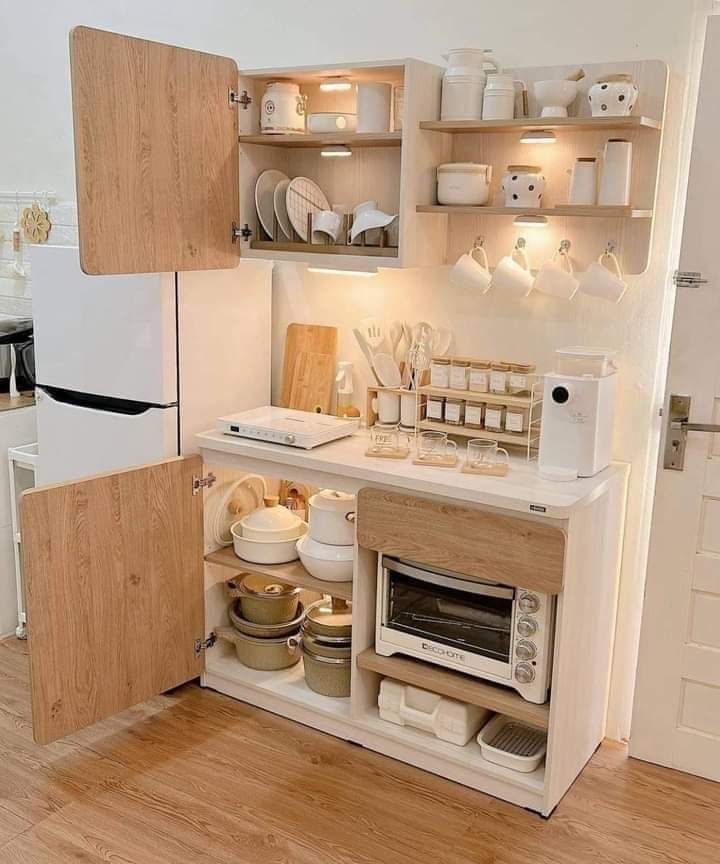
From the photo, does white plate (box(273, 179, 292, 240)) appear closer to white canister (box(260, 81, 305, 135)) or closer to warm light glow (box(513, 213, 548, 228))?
Answer: white canister (box(260, 81, 305, 135))

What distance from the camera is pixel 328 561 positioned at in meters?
2.73

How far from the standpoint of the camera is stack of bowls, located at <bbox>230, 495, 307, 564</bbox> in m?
2.88

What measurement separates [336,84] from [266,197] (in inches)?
15.5

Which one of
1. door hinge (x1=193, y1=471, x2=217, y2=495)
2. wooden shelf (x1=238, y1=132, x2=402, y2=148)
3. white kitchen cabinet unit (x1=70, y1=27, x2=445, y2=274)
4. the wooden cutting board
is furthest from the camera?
the wooden cutting board

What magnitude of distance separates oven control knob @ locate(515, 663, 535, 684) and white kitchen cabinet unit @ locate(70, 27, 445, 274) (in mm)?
1101

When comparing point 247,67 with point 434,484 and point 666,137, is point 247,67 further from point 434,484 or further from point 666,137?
point 434,484

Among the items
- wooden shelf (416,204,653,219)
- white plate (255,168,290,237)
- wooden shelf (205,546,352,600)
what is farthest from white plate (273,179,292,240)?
wooden shelf (205,546,352,600)

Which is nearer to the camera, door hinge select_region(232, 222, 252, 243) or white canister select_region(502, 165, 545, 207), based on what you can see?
white canister select_region(502, 165, 545, 207)

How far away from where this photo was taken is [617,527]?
2.65 m

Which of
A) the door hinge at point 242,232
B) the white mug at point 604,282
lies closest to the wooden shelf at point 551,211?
the white mug at point 604,282

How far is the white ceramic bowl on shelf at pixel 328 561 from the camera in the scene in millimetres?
2727

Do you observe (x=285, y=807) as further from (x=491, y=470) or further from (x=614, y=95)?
(x=614, y=95)

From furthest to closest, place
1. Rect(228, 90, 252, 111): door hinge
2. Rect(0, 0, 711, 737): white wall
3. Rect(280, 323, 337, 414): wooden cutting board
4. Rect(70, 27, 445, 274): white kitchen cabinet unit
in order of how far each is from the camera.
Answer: Rect(280, 323, 337, 414): wooden cutting board
Rect(228, 90, 252, 111): door hinge
Rect(0, 0, 711, 737): white wall
Rect(70, 27, 445, 274): white kitchen cabinet unit

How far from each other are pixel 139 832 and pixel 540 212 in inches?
72.2
